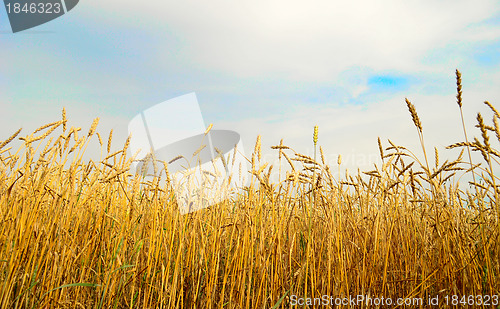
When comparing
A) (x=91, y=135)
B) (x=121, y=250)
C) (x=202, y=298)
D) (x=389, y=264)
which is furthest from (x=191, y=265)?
(x=389, y=264)

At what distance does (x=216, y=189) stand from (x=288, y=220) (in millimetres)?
496

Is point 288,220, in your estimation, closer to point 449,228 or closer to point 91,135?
point 449,228

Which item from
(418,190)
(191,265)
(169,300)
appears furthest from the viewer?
(418,190)

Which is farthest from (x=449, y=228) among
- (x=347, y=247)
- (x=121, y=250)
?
(x=121, y=250)

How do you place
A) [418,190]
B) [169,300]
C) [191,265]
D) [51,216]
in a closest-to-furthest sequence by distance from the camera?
[169,300]
[51,216]
[191,265]
[418,190]

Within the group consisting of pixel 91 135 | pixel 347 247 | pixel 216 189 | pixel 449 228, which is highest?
pixel 91 135

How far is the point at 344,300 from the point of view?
182cm

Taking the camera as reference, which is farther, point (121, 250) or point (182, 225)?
point (182, 225)

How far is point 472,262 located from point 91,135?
88.0 inches

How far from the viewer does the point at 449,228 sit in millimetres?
1968

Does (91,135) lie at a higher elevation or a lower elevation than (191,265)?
higher

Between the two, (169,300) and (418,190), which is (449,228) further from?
(169,300)

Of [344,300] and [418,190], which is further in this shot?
[418,190]

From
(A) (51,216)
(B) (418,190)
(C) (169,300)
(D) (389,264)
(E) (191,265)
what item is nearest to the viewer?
(C) (169,300)
